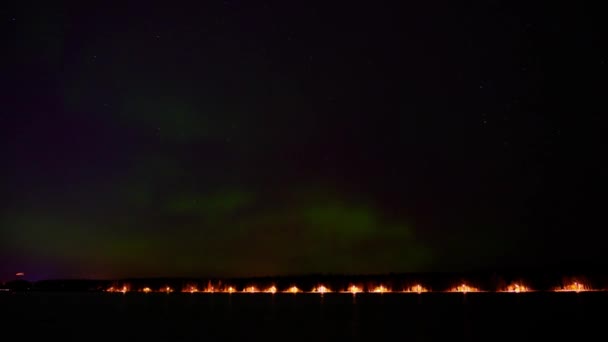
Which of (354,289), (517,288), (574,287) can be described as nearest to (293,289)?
(354,289)

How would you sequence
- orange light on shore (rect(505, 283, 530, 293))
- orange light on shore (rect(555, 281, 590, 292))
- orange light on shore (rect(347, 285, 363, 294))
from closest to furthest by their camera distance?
A: orange light on shore (rect(555, 281, 590, 292)), orange light on shore (rect(505, 283, 530, 293)), orange light on shore (rect(347, 285, 363, 294))

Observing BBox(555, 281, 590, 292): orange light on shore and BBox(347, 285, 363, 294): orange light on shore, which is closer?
BBox(555, 281, 590, 292): orange light on shore

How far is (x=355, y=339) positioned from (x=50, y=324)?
29539 millimetres

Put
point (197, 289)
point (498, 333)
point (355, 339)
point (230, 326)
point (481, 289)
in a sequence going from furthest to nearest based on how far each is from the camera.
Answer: point (197, 289), point (481, 289), point (230, 326), point (498, 333), point (355, 339)

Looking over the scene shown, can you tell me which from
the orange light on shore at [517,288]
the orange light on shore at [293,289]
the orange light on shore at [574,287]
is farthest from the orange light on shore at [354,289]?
the orange light on shore at [574,287]

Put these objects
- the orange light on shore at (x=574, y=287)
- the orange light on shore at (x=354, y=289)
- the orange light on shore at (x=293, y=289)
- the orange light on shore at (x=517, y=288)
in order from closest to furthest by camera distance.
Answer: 1. the orange light on shore at (x=574, y=287)
2. the orange light on shore at (x=517, y=288)
3. the orange light on shore at (x=354, y=289)
4. the orange light on shore at (x=293, y=289)

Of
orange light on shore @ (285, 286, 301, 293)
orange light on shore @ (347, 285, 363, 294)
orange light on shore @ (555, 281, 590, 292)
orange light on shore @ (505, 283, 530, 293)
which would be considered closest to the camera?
orange light on shore @ (555, 281, 590, 292)

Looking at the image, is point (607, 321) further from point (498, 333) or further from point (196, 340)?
point (196, 340)

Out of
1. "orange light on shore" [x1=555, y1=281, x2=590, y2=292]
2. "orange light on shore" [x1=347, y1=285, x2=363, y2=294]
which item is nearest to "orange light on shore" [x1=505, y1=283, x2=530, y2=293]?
"orange light on shore" [x1=555, y1=281, x2=590, y2=292]

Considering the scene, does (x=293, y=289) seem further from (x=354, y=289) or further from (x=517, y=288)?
(x=517, y=288)

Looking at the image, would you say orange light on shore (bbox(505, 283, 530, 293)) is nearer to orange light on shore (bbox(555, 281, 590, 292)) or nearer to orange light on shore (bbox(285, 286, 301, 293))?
orange light on shore (bbox(555, 281, 590, 292))

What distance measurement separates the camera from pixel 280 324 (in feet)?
137

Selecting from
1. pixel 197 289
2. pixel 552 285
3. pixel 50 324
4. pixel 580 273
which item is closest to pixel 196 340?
pixel 50 324

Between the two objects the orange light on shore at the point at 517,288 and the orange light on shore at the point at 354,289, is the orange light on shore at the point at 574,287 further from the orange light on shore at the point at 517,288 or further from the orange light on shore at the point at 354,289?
the orange light on shore at the point at 354,289
